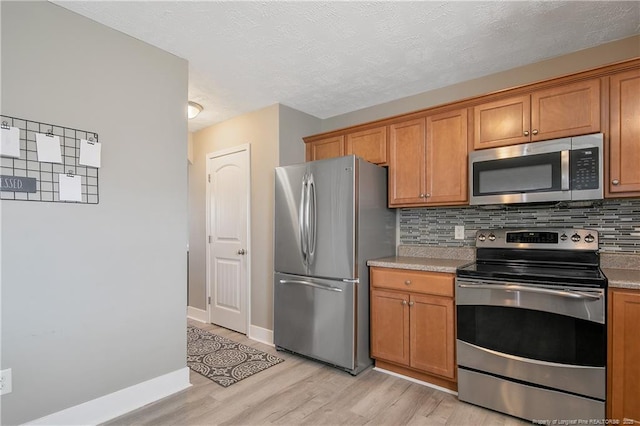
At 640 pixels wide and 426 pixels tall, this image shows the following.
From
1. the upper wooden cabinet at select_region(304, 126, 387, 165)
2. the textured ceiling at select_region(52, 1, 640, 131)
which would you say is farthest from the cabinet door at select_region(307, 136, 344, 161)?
the textured ceiling at select_region(52, 1, 640, 131)

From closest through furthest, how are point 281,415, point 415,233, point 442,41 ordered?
point 281,415 → point 442,41 → point 415,233

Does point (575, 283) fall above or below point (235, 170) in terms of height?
below

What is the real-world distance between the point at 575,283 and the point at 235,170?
3.22m

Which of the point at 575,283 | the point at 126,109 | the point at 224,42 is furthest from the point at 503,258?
the point at 126,109

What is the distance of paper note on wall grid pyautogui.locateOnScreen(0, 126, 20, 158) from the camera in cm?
173

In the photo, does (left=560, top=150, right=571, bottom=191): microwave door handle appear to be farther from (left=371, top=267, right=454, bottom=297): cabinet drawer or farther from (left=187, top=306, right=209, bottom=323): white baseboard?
(left=187, top=306, right=209, bottom=323): white baseboard

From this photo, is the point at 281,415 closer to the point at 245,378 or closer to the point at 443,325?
the point at 245,378

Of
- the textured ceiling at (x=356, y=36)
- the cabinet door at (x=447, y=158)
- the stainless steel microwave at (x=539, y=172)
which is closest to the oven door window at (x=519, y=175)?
the stainless steel microwave at (x=539, y=172)

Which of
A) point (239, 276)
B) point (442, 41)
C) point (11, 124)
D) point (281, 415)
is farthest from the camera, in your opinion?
point (239, 276)

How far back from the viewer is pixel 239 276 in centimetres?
373

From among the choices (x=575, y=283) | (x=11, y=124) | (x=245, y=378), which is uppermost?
(x=11, y=124)

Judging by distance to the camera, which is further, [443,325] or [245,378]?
[245,378]

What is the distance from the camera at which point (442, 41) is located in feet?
7.52

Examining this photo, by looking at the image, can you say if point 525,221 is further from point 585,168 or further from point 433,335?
point 433,335
